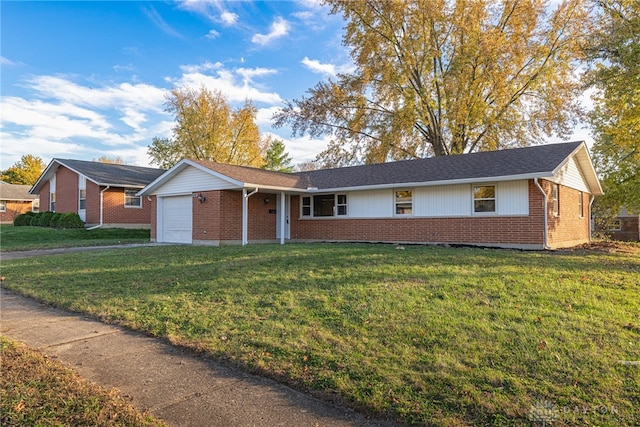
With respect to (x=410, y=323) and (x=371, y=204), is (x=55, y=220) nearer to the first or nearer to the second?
(x=371, y=204)

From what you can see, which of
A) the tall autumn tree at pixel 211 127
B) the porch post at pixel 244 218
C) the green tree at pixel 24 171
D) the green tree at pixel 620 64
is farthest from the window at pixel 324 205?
the green tree at pixel 24 171

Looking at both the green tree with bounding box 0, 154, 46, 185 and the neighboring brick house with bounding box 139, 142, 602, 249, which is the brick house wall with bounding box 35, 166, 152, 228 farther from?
the green tree with bounding box 0, 154, 46, 185

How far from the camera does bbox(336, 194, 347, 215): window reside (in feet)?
58.1

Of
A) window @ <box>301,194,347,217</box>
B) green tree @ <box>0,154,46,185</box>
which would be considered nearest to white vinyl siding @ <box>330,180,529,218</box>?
window @ <box>301,194,347,217</box>

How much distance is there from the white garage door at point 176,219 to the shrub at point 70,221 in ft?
27.5

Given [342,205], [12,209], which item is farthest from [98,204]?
[12,209]

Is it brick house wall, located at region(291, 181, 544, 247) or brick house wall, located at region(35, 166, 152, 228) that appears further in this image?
brick house wall, located at region(35, 166, 152, 228)

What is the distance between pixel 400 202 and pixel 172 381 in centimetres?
1320

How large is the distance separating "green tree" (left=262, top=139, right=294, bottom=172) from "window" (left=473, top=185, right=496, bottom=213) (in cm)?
3205

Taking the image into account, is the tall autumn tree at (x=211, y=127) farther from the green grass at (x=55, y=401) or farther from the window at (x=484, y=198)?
the green grass at (x=55, y=401)

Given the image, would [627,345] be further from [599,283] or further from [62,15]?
Answer: [62,15]

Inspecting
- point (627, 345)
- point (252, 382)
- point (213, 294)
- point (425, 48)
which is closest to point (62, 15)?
point (213, 294)

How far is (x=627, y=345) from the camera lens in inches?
177

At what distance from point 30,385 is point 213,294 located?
11.7 ft
